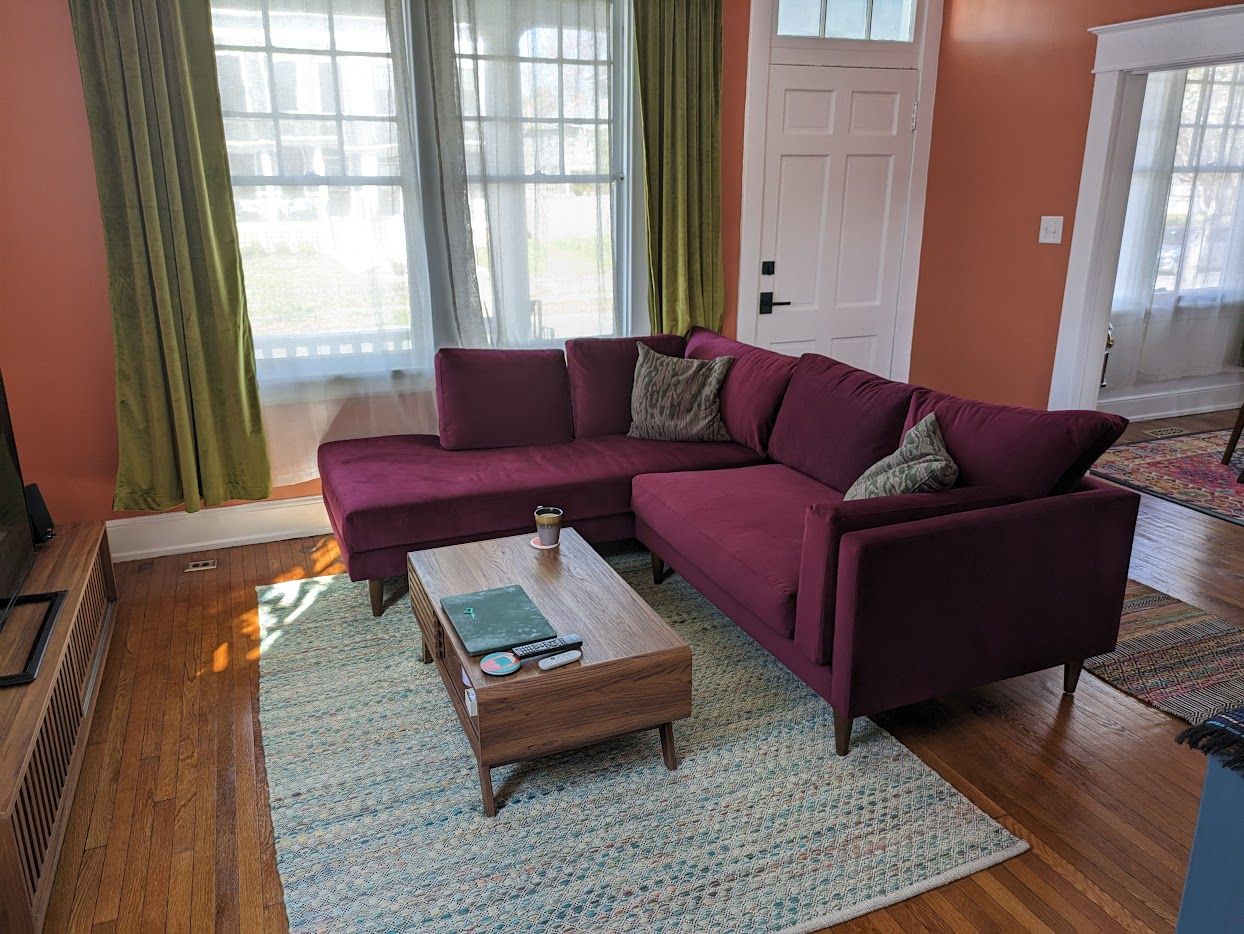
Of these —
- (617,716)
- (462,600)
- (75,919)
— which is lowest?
(75,919)

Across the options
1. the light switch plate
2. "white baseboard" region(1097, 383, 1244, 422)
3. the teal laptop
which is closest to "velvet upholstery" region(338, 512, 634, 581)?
the teal laptop

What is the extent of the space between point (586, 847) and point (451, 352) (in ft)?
7.42

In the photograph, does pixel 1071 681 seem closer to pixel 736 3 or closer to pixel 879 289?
pixel 879 289

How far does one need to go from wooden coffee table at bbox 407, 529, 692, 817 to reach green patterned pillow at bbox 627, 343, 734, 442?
1.30 m

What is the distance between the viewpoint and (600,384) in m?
3.91

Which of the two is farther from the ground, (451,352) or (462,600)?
(451,352)

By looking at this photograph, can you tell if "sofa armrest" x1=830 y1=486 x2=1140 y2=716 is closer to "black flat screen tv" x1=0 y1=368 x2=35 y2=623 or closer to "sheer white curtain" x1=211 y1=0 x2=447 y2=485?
"black flat screen tv" x1=0 y1=368 x2=35 y2=623

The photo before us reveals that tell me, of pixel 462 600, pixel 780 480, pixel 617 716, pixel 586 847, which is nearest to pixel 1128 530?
pixel 780 480

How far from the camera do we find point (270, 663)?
114 inches

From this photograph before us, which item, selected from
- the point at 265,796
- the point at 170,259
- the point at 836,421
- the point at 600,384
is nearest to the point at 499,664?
the point at 265,796

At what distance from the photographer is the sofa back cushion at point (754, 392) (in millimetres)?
3602

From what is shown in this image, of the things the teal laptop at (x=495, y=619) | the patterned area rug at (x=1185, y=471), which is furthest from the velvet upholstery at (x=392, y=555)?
the patterned area rug at (x=1185, y=471)

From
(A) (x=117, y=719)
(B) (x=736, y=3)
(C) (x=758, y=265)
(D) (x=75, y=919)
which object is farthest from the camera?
(C) (x=758, y=265)

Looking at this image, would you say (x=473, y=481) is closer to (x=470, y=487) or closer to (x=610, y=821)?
(x=470, y=487)
